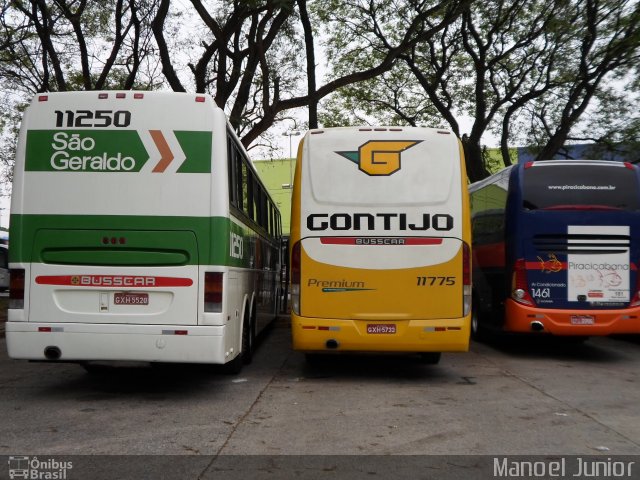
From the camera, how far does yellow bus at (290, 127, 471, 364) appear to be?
8.27 metres

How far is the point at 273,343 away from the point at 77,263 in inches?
254

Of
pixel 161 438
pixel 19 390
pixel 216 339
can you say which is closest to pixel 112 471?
pixel 161 438

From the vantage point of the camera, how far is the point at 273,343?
42.4 feet

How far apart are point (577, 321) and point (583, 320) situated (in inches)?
3.6

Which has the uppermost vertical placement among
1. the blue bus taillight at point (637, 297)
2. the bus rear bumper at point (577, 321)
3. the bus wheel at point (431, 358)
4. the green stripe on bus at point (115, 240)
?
the green stripe on bus at point (115, 240)

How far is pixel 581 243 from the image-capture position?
34.8 ft

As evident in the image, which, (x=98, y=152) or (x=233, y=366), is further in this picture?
(x=233, y=366)

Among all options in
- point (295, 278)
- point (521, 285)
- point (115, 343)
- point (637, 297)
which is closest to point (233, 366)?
point (295, 278)

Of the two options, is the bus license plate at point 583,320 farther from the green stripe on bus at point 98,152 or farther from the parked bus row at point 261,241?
the green stripe on bus at point 98,152

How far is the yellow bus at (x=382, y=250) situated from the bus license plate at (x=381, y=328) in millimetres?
12

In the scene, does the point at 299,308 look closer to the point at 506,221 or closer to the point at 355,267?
the point at 355,267

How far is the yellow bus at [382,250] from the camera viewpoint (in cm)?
827

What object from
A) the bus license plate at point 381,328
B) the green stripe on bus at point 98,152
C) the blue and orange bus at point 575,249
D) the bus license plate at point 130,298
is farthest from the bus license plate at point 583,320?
the bus license plate at point 130,298

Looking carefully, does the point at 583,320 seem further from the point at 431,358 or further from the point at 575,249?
the point at 431,358
